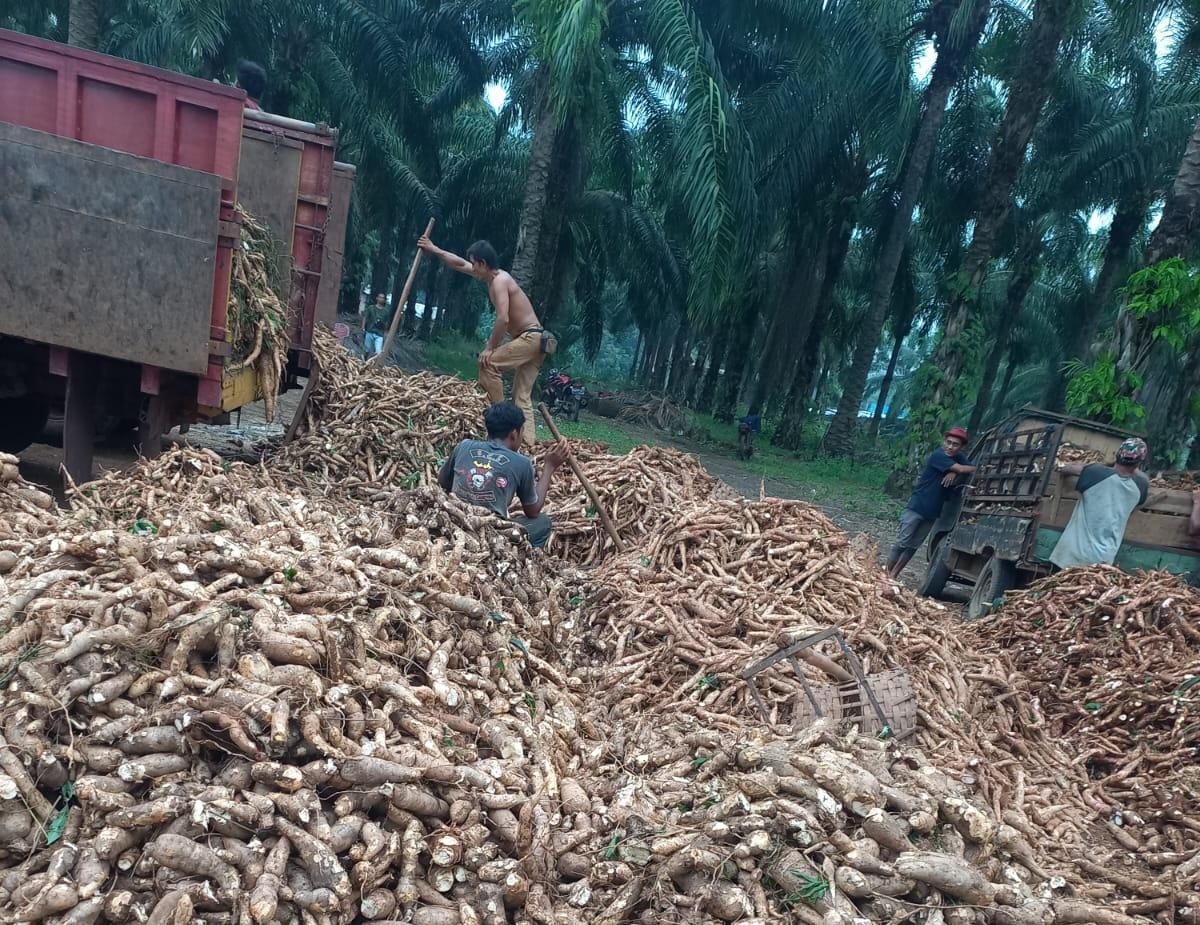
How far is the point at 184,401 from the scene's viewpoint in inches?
198

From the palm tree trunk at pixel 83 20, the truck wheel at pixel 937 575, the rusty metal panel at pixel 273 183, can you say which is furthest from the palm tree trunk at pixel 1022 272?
the palm tree trunk at pixel 83 20

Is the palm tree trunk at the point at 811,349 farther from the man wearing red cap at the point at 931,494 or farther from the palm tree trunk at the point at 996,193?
the man wearing red cap at the point at 931,494

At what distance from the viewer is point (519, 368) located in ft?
24.3

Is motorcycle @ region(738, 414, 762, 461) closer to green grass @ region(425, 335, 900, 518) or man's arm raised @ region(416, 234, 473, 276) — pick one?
green grass @ region(425, 335, 900, 518)

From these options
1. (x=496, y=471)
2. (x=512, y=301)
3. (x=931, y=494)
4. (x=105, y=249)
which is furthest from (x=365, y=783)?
(x=931, y=494)

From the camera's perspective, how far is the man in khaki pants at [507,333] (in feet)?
22.8

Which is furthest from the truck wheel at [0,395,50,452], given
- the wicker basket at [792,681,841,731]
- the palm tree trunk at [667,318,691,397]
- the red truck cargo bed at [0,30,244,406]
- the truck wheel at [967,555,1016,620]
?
the palm tree trunk at [667,318,691,397]

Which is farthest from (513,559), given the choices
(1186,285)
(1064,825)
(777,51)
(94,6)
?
(777,51)

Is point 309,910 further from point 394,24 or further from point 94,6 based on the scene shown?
point 394,24

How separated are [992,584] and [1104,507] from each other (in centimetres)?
117

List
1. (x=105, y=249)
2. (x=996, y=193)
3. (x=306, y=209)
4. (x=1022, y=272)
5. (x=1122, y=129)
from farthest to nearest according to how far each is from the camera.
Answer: (x=1022, y=272)
(x=1122, y=129)
(x=996, y=193)
(x=306, y=209)
(x=105, y=249)

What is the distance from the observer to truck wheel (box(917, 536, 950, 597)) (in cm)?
803

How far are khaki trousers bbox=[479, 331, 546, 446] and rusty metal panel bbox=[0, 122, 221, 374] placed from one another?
295 centimetres

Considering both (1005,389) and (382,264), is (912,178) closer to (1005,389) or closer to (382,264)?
(382,264)
